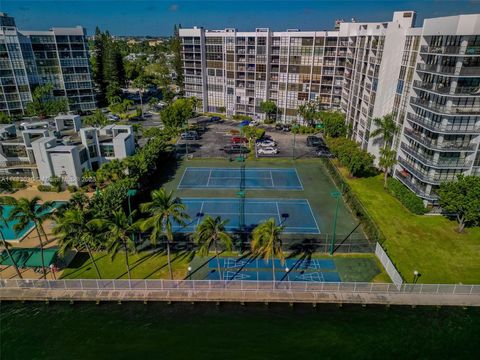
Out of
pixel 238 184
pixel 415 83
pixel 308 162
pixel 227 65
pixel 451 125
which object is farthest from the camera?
pixel 227 65

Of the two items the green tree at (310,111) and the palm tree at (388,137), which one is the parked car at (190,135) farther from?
the palm tree at (388,137)

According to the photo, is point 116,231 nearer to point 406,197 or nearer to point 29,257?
point 29,257

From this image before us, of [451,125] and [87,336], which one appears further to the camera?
[451,125]

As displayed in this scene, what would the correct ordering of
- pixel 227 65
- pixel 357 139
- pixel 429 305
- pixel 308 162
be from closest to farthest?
1. pixel 429 305
2. pixel 308 162
3. pixel 357 139
4. pixel 227 65

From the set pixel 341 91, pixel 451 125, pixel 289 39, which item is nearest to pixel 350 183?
pixel 451 125

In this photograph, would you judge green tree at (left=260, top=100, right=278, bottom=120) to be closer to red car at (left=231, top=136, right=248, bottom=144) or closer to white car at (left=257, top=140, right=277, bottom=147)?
red car at (left=231, top=136, right=248, bottom=144)

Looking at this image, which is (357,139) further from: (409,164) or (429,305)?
(429,305)

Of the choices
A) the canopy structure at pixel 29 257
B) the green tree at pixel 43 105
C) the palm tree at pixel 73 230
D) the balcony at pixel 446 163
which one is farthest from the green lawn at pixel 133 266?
the green tree at pixel 43 105
